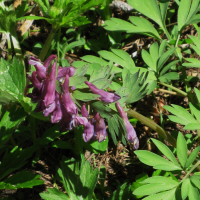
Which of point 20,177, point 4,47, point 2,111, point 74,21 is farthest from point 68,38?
point 20,177

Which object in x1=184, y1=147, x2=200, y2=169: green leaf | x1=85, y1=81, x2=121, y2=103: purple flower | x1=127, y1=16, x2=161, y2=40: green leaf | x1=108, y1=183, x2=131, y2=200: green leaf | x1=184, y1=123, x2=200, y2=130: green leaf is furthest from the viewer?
x1=127, y1=16, x2=161, y2=40: green leaf

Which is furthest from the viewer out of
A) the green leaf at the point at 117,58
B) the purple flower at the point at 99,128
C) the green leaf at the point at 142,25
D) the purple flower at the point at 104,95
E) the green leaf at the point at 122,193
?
the green leaf at the point at 142,25

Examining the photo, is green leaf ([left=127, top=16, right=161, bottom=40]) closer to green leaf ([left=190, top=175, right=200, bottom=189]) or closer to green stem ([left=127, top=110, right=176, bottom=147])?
green stem ([left=127, top=110, right=176, bottom=147])

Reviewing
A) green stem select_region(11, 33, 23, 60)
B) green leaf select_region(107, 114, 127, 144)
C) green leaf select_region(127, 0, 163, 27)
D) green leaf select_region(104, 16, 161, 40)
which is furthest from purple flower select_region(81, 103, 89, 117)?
green stem select_region(11, 33, 23, 60)

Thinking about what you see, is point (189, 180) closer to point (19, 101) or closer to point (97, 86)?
point (97, 86)

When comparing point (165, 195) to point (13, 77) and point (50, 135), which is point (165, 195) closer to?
point (50, 135)

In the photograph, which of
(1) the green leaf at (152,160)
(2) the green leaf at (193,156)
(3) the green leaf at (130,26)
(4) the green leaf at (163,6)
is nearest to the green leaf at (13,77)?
(3) the green leaf at (130,26)

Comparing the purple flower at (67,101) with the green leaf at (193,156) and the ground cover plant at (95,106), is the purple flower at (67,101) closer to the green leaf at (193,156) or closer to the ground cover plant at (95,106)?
the ground cover plant at (95,106)

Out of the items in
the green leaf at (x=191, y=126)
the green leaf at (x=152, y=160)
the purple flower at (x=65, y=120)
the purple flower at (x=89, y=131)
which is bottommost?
the green leaf at (x=152, y=160)
